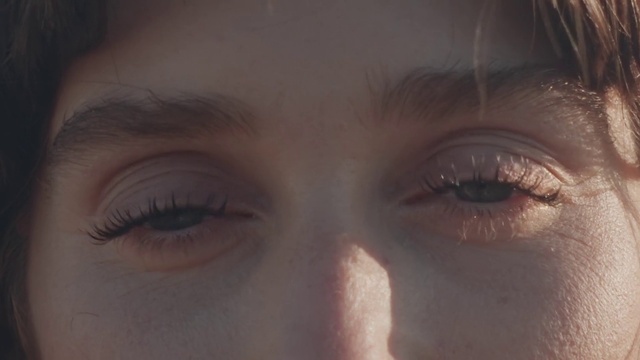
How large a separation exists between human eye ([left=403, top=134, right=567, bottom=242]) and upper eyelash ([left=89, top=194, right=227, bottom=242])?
33 centimetres

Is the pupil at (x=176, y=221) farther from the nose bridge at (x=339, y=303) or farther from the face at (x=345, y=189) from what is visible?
the nose bridge at (x=339, y=303)

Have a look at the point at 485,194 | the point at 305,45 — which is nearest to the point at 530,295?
the point at 485,194

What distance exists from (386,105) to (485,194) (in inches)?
9.2

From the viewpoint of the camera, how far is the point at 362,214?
5.04ft

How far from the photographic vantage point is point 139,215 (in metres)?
1.68

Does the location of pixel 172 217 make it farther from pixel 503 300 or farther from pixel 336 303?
pixel 503 300

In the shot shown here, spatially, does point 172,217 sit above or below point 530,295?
above

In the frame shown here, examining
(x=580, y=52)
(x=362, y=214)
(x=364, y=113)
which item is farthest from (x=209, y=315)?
(x=580, y=52)

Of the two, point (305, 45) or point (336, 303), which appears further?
point (305, 45)

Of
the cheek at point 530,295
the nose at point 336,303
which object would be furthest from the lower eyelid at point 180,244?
the cheek at point 530,295

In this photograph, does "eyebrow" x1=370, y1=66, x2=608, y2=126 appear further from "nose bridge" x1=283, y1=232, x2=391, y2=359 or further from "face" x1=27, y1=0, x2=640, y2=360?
"nose bridge" x1=283, y1=232, x2=391, y2=359

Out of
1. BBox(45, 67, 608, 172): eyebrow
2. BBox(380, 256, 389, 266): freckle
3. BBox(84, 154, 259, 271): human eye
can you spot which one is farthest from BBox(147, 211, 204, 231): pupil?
BBox(380, 256, 389, 266): freckle

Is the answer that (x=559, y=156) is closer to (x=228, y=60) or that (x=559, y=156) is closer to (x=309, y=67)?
(x=309, y=67)

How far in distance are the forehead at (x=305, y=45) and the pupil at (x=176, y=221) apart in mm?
213
